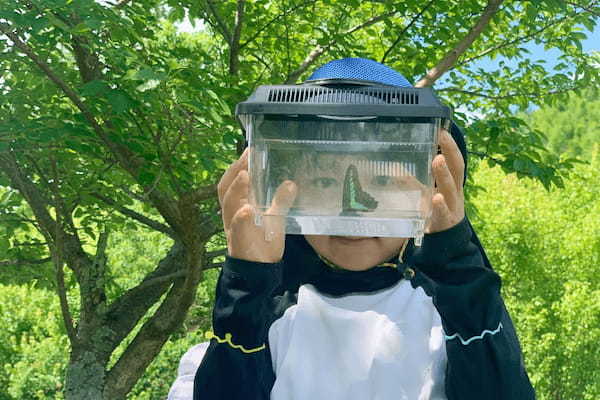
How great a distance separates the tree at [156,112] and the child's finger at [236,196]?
163 centimetres

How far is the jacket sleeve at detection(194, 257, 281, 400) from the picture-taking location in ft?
4.85

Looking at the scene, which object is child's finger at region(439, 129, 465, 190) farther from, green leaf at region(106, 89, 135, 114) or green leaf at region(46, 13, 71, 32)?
green leaf at region(46, 13, 71, 32)

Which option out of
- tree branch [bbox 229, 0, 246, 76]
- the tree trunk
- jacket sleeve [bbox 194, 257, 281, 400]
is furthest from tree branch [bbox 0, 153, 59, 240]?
jacket sleeve [bbox 194, 257, 281, 400]

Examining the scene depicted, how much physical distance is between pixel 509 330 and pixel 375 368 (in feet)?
1.03

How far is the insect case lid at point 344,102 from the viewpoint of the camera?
4.25 ft

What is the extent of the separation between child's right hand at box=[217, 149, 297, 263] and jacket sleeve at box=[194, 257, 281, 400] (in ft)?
0.07

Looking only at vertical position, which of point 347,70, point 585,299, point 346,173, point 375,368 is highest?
point 347,70

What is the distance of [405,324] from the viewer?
1.67 metres

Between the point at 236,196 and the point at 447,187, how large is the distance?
0.43 meters

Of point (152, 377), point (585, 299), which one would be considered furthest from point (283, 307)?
point (585, 299)

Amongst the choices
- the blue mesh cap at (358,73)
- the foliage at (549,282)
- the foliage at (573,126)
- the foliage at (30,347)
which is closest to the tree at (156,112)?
the blue mesh cap at (358,73)

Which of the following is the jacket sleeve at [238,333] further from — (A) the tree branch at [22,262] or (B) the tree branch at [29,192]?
(A) the tree branch at [22,262]

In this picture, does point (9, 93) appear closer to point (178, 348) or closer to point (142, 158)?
point (142, 158)

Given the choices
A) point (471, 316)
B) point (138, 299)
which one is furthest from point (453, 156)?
point (138, 299)
